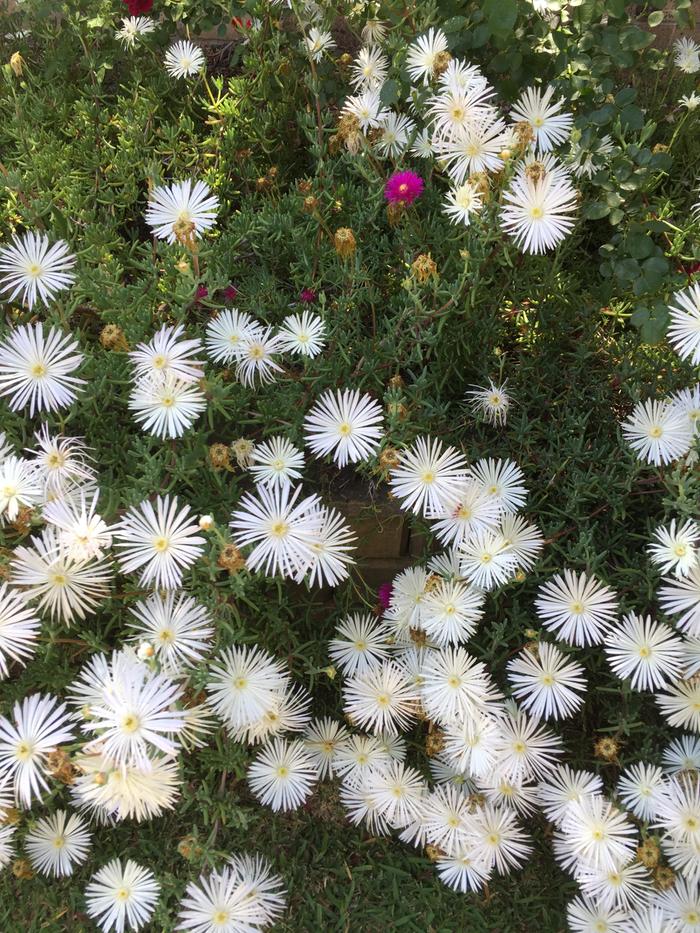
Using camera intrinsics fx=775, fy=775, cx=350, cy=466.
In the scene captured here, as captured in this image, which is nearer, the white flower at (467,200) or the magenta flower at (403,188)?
the white flower at (467,200)

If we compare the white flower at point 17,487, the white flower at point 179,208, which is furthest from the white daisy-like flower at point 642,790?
the white flower at point 179,208

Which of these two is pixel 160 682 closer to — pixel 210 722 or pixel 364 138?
pixel 210 722

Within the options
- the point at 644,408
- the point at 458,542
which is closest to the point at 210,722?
the point at 458,542

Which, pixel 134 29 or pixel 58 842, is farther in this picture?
pixel 134 29

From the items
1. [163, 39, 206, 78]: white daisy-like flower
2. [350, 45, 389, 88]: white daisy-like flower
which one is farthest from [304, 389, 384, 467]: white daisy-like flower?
[163, 39, 206, 78]: white daisy-like flower

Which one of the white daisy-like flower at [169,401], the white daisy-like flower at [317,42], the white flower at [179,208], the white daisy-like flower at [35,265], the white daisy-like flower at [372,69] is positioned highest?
the white daisy-like flower at [317,42]

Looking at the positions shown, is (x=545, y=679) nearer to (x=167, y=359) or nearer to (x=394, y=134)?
(x=167, y=359)

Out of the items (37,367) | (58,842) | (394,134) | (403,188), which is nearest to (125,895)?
(58,842)

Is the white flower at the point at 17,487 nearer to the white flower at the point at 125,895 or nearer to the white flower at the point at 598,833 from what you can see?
the white flower at the point at 125,895
